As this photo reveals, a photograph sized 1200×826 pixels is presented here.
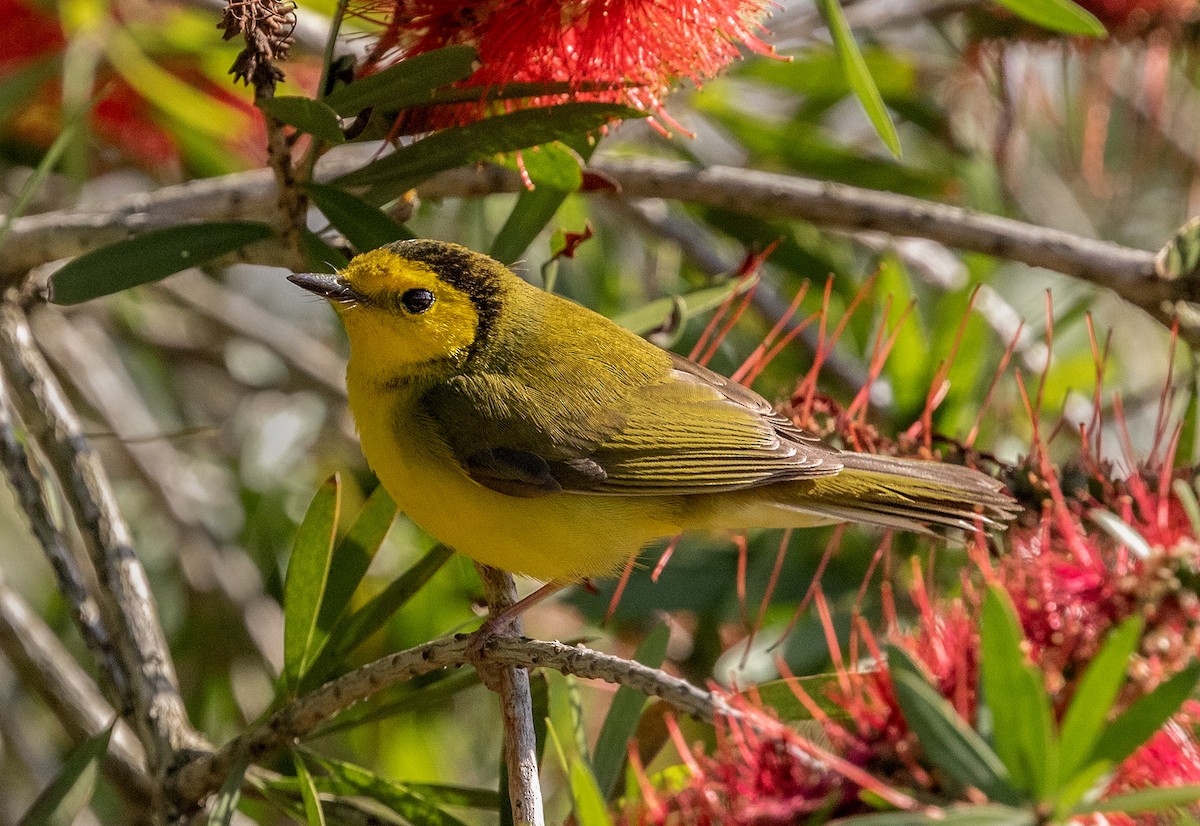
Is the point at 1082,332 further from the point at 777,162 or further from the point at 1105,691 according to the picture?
the point at 1105,691

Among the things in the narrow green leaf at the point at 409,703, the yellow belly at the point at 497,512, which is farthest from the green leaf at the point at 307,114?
the narrow green leaf at the point at 409,703

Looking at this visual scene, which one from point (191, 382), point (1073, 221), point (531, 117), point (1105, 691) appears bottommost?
point (1105, 691)

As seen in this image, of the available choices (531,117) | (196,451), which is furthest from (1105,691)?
(196,451)

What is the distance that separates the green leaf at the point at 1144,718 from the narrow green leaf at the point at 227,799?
146cm

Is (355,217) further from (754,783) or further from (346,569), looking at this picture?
(754,783)

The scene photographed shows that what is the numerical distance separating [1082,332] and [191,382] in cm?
360

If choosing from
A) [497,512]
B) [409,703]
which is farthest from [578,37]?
[409,703]

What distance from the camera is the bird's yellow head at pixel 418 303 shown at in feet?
9.32

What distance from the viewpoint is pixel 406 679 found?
2369 millimetres

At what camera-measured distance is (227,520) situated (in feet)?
14.5

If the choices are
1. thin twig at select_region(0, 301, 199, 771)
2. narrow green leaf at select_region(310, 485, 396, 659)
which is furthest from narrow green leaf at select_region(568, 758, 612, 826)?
thin twig at select_region(0, 301, 199, 771)

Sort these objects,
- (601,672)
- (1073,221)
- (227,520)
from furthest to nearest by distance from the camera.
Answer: (1073,221) → (227,520) → (601,672)

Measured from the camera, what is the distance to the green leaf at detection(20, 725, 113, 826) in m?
2.36

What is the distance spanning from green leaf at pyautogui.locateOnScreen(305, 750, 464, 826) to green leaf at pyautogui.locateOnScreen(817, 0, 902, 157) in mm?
1534
